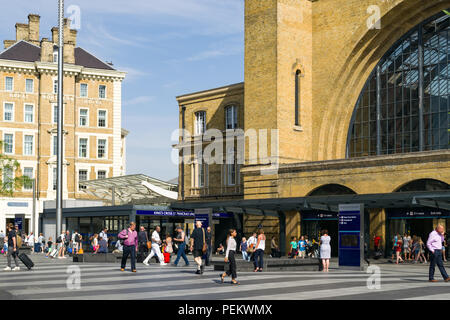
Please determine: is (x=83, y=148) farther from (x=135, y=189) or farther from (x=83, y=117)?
(x=135, y=189)

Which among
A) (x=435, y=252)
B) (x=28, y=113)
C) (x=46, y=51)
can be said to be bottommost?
(x=435, y=252)

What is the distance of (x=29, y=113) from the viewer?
7075 centimetres

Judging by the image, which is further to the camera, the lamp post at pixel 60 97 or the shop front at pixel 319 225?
the shop front at pixel 319 225

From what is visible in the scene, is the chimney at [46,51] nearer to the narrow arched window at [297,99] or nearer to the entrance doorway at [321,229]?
the narrow arched window at [297,99]

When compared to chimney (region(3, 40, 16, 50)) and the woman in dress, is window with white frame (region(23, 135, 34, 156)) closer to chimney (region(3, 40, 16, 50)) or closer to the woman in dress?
chimney (region(3, 40, 16, 50))

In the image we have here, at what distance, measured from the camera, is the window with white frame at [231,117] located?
160ft

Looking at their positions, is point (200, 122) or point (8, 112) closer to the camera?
point (200, 122)

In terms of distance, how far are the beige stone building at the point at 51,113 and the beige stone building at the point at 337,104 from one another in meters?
33.1

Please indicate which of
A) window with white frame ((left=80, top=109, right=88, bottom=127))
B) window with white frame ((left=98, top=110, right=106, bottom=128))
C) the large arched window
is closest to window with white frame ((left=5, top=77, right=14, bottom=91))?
window with white frame ((left=80, top=109, right=88, bottom=127))

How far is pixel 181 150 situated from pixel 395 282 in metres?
35.2

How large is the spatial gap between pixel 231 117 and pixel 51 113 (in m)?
28.8

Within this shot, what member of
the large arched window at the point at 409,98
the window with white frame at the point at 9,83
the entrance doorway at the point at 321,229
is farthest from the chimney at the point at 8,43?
the entrance doorway at the point at 321,229

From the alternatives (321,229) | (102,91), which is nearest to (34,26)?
(102,91)

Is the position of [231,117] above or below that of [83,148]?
above
